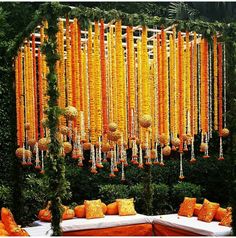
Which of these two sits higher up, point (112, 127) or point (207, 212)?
point (112, 127)

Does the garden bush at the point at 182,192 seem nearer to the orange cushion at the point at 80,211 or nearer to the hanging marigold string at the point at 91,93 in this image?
the orange cushion at the point at 80,211

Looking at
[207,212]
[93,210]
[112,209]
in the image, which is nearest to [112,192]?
[112,209]

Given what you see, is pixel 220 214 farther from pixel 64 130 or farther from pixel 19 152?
pixel 19 152

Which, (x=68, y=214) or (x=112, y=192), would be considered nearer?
(x=68, y=214)

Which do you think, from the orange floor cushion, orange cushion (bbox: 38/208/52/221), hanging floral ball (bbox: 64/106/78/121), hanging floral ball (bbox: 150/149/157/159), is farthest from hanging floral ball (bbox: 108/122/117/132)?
orange cushion (bbox: 38/208/52/221)

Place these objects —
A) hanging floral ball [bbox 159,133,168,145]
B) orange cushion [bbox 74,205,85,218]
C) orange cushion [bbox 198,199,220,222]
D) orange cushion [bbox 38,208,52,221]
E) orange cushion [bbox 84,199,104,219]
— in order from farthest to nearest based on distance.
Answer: orange cushion [bbox 74,205,85,218] → orange cushion [bbox 84,199,104,219] → orange cushion [bbox 38,208,52,221] → orange cushion [bbox 198,199,220,222] → hanging floral ball [bbox 159,133,168,145]

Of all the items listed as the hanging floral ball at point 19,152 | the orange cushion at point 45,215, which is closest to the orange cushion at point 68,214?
the orange cushion at point 45,215

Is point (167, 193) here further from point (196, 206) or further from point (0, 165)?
point (0, 165)

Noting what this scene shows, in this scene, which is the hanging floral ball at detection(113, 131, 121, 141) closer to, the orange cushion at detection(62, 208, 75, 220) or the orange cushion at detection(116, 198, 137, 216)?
the orange cushion at detection(62, 208, 75, 220)

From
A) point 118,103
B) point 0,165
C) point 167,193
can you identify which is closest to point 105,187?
point 167,193

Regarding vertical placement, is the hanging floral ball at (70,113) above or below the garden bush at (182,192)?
above

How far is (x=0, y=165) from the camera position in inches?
405

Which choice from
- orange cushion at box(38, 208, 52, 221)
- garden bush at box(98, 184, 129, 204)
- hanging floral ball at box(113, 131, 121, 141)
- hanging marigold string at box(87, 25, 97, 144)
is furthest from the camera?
garden bush at box(98, 184, 129, 204)

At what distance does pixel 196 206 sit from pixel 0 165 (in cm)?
407
